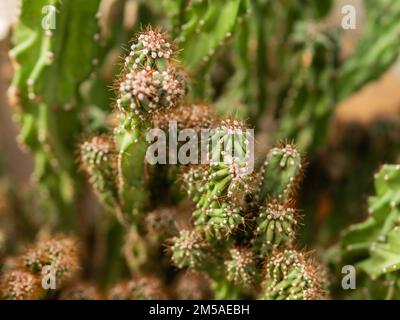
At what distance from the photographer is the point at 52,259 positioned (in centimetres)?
132

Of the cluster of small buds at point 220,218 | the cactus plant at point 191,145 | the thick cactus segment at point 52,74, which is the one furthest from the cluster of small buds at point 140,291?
the thick cactus segment at point 52,74

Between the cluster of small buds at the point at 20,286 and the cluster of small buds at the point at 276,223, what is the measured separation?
48cm

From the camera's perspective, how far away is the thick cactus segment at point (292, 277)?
118 centimetres

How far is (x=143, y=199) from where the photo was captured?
138 centimetres

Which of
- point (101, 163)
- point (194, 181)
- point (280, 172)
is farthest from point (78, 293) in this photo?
point (280, 172)

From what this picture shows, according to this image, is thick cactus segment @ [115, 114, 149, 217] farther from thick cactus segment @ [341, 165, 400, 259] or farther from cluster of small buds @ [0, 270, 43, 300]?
thick cactus segment @ [341, 165, 400, 259]

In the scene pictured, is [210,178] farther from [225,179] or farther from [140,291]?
[140,291]

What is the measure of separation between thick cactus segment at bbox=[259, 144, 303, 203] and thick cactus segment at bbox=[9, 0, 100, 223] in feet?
1.69

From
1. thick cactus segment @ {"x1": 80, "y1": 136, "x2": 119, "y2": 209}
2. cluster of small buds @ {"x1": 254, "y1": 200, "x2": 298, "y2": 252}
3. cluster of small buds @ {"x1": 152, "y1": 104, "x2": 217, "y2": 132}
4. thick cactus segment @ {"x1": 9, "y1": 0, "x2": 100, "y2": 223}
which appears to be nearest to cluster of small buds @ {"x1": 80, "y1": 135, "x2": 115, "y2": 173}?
thick cactus segment @ {"x1": 80, "y1": 136, "x2": 119, "y2": 209}

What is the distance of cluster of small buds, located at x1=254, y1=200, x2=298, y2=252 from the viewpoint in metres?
1.19

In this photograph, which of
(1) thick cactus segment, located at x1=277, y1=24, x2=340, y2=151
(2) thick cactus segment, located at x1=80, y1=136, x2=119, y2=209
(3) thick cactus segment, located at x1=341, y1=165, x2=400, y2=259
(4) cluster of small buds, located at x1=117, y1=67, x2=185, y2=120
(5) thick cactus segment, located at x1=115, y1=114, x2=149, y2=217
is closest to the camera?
(4) cluster of small buds, located at x1=117, y1=67, x2=185, y2=120

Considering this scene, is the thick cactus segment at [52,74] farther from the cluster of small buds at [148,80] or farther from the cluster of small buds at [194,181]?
the cluster of small buds at [194,181]

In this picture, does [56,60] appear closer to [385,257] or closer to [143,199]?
[143,199]

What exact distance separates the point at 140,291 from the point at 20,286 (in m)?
0.28
